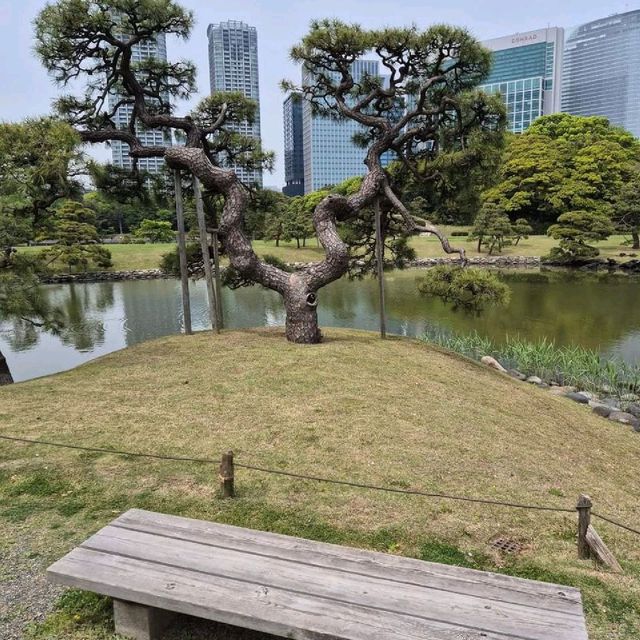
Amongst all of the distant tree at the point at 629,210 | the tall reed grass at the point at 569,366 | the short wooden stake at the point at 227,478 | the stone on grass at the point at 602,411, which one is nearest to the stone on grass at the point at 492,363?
the tall reed grass at the point at 569,366

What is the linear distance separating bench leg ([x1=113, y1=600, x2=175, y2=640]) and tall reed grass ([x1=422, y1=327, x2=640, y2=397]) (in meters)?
8.37

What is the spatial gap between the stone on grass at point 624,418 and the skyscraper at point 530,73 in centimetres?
9683

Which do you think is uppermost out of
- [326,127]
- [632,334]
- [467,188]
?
[326,127]

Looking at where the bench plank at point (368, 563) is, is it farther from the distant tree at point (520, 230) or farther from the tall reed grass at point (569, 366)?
the distant tree at point (520, 230)

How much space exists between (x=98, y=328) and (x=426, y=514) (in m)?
14.8

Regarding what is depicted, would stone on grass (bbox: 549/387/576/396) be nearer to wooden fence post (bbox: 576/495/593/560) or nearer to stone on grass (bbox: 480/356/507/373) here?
stone on grass (bbox: 480/356/507/373)

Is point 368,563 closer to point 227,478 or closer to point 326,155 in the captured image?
point 227,478

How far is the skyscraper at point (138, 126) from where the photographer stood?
10.1 metres

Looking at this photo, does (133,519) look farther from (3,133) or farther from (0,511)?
(3,133)

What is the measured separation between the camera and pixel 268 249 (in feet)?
119

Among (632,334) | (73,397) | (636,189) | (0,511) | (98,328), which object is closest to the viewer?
(0,511)

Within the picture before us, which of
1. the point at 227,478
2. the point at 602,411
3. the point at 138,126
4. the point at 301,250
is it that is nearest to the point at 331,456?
the point at 227,478

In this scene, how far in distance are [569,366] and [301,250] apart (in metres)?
27.7

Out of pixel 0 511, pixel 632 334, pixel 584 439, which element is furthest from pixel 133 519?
pixel 632 334
